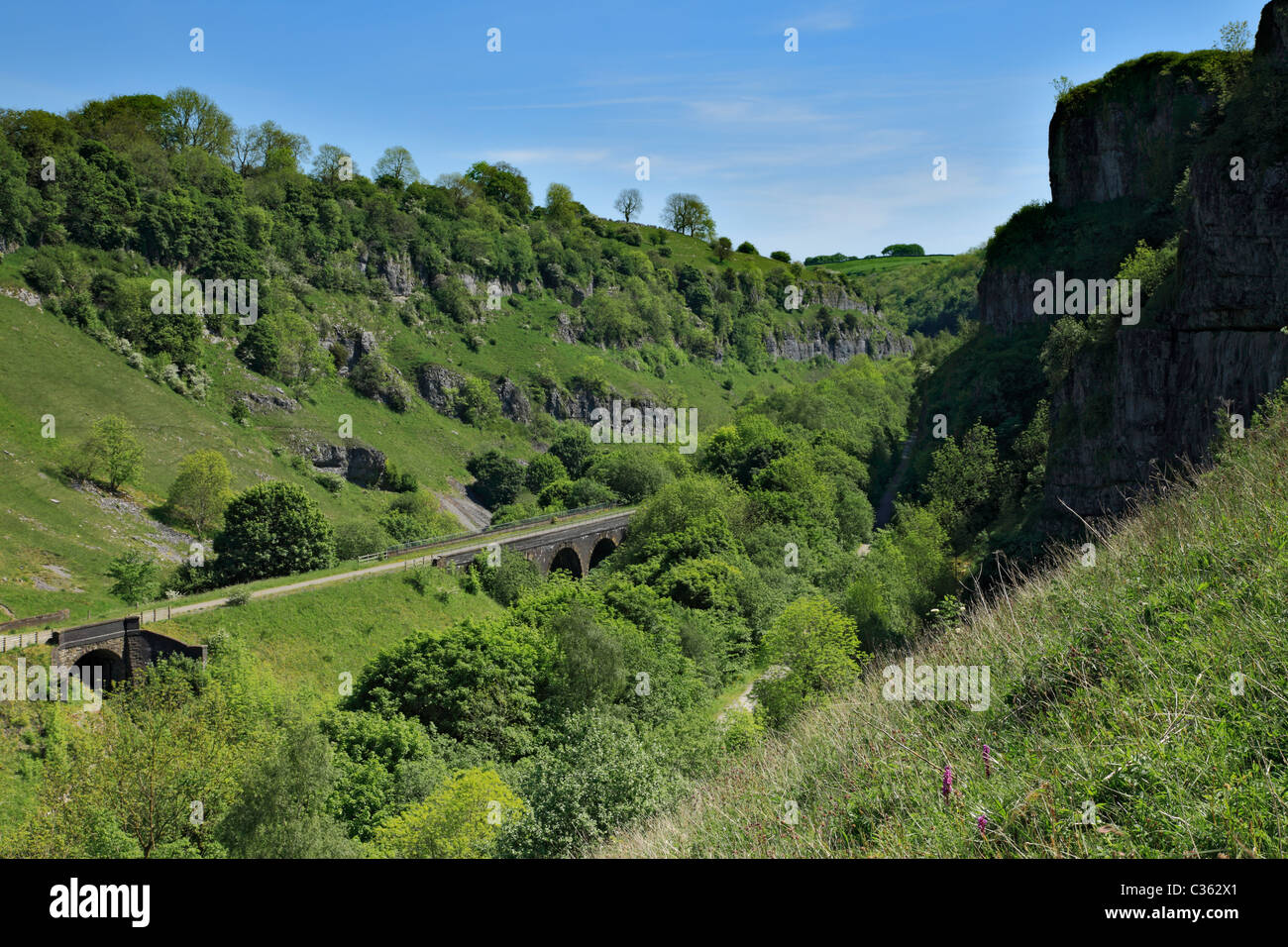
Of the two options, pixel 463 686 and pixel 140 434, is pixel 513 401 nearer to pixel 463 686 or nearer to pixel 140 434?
pixel 140 434

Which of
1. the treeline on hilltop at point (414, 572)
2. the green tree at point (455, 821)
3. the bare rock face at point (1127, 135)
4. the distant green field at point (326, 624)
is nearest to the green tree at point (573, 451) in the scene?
the treeline on hilltop at point (414, 572)

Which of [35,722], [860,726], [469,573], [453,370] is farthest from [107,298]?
[860,726]

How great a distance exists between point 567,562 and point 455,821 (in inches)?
1720

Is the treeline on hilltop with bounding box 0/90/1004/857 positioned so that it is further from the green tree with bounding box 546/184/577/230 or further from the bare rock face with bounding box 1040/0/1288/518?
the green tree with bounding box 546/184/577/230

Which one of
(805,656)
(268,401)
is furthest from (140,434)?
(805,656)

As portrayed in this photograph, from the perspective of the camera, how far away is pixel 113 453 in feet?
207

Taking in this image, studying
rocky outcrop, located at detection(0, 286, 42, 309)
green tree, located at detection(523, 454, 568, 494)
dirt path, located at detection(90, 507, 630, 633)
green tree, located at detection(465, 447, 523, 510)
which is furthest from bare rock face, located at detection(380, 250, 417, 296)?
dirt path, located at detection(90, 507, 630, 633)

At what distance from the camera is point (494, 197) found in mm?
181125

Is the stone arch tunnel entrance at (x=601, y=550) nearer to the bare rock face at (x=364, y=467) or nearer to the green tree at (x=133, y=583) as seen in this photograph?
the bare rock face at (x=364, y=467)

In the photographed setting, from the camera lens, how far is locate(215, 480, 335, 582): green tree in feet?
167

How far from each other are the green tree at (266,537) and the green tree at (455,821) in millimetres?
30151

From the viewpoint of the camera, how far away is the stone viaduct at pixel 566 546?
56062 millimetres
